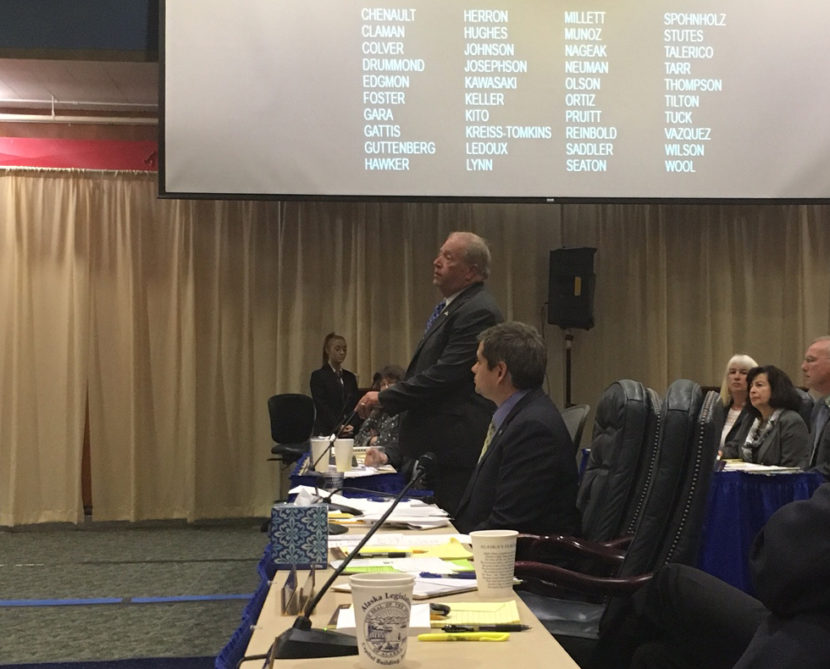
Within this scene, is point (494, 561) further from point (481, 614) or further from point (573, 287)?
point (573, 287)

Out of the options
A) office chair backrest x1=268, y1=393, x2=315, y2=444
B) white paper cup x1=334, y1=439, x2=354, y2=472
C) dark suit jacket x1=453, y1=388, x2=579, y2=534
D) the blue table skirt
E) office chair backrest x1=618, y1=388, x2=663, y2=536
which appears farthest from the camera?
office chair backrest x1=268, y1=393, x2=315, y2=444

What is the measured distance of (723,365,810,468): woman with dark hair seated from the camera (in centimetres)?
494

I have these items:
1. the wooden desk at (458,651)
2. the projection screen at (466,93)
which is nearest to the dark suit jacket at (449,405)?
the wooden desk at (458,651)

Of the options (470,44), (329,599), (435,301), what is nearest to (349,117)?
(470,44)

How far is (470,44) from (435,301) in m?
2.03

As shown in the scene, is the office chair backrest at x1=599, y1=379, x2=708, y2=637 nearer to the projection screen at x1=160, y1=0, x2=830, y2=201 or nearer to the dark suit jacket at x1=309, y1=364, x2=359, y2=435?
the projection screen at x1=160, y1=0, x2=830, y2=201

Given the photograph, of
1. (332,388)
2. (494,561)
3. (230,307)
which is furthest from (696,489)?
(230,307)

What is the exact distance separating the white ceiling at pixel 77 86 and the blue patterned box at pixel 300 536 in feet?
16.2

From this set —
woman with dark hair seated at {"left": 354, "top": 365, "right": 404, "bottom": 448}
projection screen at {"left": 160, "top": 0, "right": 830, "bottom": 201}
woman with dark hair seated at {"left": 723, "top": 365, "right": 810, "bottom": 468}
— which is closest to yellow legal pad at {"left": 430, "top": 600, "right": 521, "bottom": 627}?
woman with dark hair seated at {"left": 354, "top": 365, "right": 404, "bottom": 448}

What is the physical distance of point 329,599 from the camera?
1.63m

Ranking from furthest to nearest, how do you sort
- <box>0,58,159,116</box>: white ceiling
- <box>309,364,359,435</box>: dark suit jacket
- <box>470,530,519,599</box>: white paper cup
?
<box>309,364,359,435</box>: dark suit jacket
<box>0,58,159,116</box>: white ceiling
<box>470,530,519,599</box>: white paper cup

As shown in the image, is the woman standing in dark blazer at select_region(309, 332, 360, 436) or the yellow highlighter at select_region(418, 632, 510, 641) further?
the woman standing in dark blazer at select_region(309, 332, 360, 436)

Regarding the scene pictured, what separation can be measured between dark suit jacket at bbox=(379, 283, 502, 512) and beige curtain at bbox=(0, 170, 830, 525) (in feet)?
11.0

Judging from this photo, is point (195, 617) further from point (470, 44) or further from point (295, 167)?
point (470, 44)
